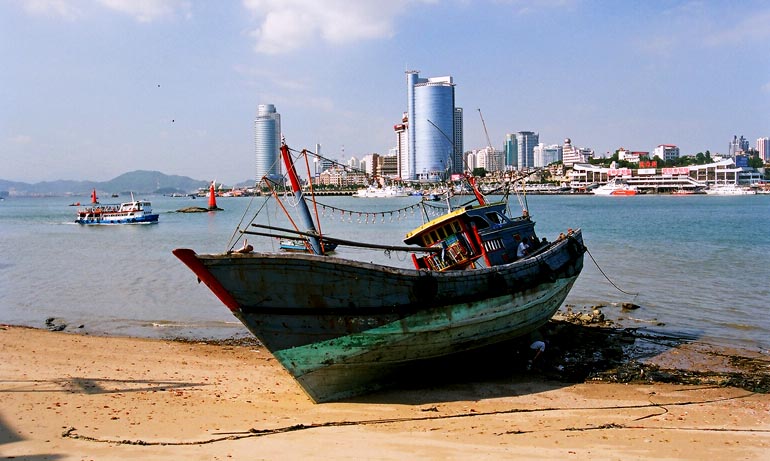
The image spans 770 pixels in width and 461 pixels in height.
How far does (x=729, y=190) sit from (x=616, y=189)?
25.4 metres

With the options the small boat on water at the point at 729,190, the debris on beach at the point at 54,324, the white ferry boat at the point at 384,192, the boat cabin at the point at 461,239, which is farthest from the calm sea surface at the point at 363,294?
the white ferry boat at the point at 384,192

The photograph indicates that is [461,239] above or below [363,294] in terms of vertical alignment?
above

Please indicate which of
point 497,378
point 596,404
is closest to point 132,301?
point 497,378

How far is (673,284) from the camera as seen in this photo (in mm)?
24547

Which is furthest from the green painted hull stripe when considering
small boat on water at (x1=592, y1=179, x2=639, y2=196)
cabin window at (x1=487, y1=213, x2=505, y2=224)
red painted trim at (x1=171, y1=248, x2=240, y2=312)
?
small boat on water at (x1=592, y1=179, x2=639, y2=196)

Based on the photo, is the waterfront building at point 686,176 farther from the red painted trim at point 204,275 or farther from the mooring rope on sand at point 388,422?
the red painted trim at point 204,275

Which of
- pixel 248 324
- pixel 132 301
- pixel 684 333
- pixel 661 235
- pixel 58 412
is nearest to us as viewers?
pixel 58 412

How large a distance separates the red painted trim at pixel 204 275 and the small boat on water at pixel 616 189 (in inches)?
6175

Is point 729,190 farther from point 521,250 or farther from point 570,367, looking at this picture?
point 570,367

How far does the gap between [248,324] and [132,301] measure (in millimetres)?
13683

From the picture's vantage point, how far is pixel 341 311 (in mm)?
10547

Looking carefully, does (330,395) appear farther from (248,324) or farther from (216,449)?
(216,449)

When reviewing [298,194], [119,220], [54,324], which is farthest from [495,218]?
[119,220]

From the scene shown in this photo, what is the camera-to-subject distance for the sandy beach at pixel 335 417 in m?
8.30
